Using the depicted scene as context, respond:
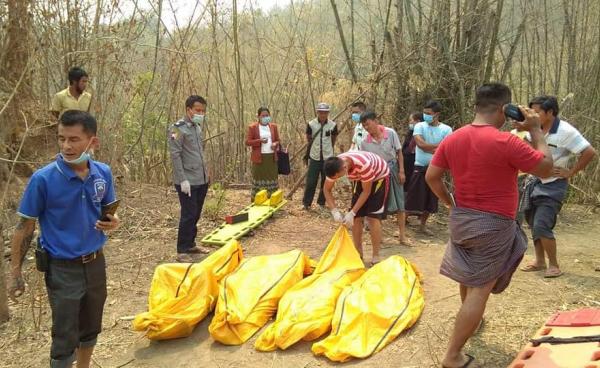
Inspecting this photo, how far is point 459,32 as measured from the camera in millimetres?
6934

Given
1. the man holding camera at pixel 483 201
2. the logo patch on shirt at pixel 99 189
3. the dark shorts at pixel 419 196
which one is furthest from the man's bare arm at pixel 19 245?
the dark shorts at pixel 419 196

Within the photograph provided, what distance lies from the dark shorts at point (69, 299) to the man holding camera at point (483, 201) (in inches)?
72.9

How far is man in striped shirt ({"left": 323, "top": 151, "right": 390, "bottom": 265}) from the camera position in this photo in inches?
158

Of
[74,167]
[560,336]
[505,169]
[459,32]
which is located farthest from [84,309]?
[459,32]

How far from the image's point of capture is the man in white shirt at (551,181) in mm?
3682

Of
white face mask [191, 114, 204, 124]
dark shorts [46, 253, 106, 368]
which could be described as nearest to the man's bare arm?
dark shorts [46, 253, 106, 368]

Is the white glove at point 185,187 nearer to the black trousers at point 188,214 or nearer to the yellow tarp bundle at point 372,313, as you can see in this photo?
the black trousers at point 188,214

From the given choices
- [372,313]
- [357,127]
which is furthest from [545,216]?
[357,127]

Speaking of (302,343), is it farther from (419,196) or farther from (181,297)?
(419,196)

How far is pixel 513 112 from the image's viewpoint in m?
2.45

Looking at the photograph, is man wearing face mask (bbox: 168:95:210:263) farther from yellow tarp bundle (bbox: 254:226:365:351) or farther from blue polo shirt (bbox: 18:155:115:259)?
blue polo shirt (bbox: 18:155:115:259)

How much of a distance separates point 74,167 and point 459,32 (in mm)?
5833

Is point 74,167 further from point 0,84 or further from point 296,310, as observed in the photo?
point 0,84

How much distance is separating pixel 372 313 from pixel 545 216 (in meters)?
1.69
